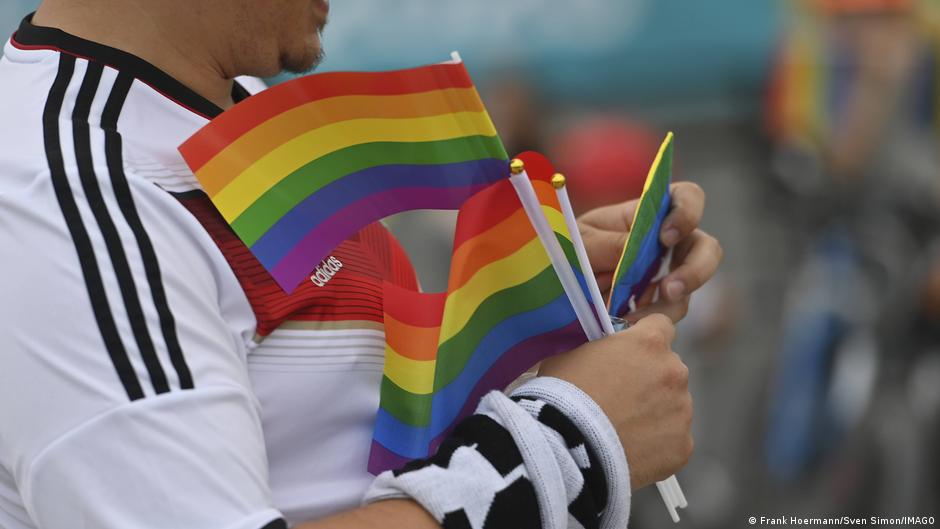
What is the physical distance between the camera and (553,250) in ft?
4.12

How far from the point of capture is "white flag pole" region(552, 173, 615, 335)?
1.21 m

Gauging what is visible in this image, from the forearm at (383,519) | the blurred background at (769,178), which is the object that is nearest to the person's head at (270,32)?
the forearm at (383,519)

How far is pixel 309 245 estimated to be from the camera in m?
1.21

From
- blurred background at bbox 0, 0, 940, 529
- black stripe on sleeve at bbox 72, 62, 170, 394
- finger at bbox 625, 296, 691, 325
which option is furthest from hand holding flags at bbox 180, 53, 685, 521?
blurred background at bbox 0, 0, 940, 529

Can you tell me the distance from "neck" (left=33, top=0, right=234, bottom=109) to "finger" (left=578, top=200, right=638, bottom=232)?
1.99ft

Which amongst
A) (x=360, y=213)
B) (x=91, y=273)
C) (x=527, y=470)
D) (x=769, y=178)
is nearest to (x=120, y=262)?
(x=91, y=273)

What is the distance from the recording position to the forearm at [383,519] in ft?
3.61

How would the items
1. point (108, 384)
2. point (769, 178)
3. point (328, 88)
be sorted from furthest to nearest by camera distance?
point (769, 178) < point (328, 88) < point (108, 384)

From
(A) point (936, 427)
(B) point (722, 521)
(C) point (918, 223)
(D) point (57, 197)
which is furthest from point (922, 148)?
(D) point (57, 197)

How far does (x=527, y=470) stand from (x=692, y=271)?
491 mm

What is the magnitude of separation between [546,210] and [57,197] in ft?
1.61

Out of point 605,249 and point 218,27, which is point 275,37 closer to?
point 218,27

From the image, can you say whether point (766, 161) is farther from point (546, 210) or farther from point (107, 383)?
point (107, 383)

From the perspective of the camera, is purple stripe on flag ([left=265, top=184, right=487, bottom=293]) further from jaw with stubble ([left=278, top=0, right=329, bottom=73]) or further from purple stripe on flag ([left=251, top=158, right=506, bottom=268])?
jaw with stubble ([left=278, top=0, right=329, bottom=73])
